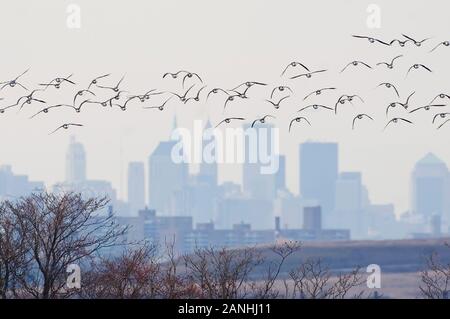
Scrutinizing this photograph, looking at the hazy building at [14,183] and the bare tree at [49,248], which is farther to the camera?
the hazy building at [14,183]

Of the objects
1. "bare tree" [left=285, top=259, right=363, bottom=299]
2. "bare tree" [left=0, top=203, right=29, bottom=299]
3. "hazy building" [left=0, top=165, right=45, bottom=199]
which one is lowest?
"bare tree" [left=285, top=259, right=363, bottom=299]

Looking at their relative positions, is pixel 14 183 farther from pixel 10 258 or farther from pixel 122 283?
pixel 10 258

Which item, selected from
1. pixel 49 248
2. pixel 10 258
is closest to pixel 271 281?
pixel 49 248

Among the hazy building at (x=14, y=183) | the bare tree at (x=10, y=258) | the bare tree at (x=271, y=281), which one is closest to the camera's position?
the bare tree at (x=10, y=258)

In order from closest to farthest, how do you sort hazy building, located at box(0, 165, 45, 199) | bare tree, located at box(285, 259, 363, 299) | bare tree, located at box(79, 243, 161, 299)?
1. bare tree, located at box(79, 243, 161, 299)
2. bare tree, located at box(285, 259, 363, 299)
3. hazy building, located at box(0, 165, 45, 199)

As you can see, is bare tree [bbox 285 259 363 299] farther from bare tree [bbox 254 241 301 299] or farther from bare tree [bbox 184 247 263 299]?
bare tree [bbox 184 247 263 299]

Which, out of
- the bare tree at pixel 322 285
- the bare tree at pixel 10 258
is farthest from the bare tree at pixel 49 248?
the bare tree at pixel 322 285

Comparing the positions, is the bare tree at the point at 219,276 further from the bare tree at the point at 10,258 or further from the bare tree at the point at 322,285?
the bare tree at the point at 10,258

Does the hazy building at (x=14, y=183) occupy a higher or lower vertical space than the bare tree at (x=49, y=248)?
higher

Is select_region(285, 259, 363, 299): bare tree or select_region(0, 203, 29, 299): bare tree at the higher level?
select_region(0, 203, 29, 299): bare tree

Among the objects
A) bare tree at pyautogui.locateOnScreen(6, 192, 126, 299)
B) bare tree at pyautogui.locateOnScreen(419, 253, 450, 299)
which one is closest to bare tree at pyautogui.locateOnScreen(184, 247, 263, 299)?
bare tree at pyautogui.locateOnScreen(6, 192, 126, 299)

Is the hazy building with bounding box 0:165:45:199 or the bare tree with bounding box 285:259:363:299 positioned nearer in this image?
the bare tree with bounding box 285:259:363:299

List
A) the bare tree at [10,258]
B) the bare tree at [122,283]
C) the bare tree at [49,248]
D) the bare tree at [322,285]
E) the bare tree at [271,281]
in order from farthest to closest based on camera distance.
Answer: the bare tree at [322,285] < the bare tree at [271,281] < the bare tree at [122,283] < the bare tree at [49,248] < the bare tree at [10,258]
